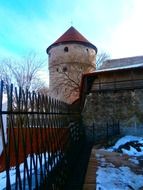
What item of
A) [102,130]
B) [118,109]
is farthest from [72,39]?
[102,130]

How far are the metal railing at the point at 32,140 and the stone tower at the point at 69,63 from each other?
2013 cm

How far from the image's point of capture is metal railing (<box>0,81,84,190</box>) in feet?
8.58

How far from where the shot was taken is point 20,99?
2912 millimetres

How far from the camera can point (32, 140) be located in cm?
333

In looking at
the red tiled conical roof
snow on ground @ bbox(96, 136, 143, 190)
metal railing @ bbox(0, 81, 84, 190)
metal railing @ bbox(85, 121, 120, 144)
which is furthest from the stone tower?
metal railing @ bbox(0, 81, 84, 190)

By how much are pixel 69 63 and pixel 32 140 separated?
80.4 ft

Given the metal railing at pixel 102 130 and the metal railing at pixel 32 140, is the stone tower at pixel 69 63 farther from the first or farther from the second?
the metal railing at pixel 32 140

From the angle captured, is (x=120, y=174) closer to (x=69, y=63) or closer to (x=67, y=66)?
(x=67, y=66)

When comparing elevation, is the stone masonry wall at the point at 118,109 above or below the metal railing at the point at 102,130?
above

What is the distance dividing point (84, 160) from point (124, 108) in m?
7.99

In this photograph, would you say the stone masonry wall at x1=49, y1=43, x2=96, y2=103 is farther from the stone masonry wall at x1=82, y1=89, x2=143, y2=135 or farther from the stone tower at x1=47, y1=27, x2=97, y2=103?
the stone masonry wall at x1=82, y1=89, x2=143, y2=135

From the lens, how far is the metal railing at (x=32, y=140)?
8.58 ft

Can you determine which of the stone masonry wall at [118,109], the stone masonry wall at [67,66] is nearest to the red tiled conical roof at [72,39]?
the stone masonry wall at [67,66]

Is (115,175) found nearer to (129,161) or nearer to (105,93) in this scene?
(129,161)
